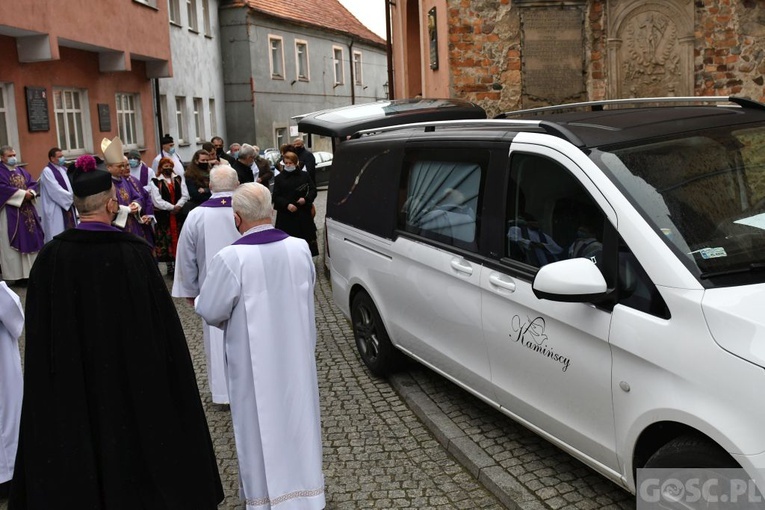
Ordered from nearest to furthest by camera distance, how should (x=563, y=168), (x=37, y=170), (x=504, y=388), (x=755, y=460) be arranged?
(x=755, y=460), (x=563, y=168), (x=504, y=388), (x=37, y=170)

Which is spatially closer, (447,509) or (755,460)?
(755,460)

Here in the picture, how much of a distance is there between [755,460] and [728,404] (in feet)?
0.72

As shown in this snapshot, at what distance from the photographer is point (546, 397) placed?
177 inches

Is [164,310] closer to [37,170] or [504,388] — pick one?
[504,388]

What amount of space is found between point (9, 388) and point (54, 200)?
29.0 feet

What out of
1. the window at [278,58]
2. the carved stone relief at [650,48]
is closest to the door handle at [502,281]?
the carved stone relief at [650,48]

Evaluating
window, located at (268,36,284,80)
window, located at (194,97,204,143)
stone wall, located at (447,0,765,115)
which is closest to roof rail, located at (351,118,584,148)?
stone wall, located at (447,0,765,115)

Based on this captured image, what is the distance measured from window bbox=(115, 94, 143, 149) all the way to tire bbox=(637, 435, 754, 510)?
20.7m

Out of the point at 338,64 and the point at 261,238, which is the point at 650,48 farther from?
the point at 338,64

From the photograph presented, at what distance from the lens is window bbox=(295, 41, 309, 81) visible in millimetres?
41656

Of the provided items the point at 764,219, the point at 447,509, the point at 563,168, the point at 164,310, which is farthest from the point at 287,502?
the point at 764,219

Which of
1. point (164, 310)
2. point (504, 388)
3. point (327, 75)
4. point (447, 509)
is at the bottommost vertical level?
point (447, 509)

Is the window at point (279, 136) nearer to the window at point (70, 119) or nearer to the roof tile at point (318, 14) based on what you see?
the roof tile at point (318, 14)

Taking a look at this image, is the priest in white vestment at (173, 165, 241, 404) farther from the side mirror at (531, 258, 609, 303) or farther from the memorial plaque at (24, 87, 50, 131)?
the memorial plaque at (24, 87, 50, 131)
